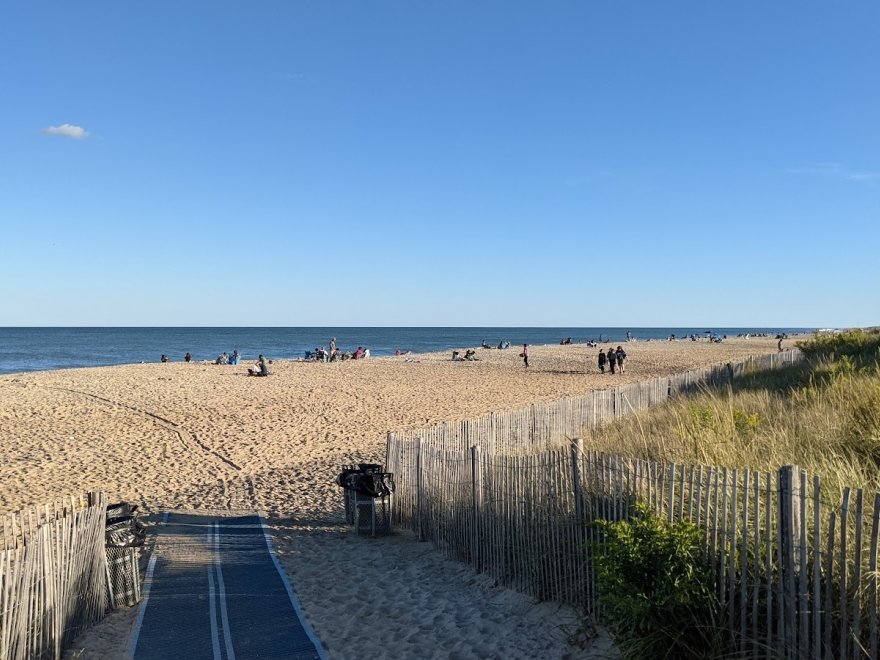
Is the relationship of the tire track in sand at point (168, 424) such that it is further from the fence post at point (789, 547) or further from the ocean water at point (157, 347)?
the ocean water at point (157, 347)

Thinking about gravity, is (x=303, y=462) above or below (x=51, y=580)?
below

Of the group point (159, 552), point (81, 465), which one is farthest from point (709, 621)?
point (81, 465)

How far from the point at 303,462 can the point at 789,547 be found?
12.2 m

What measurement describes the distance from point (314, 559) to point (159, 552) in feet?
6.60

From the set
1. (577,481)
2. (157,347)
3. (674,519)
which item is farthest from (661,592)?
(157,347)

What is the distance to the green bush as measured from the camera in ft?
14.6

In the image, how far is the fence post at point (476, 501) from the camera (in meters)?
7.80

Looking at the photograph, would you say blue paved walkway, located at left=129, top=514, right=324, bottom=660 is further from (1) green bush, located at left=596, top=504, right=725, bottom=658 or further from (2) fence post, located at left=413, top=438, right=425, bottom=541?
(1) green bush, located at left=596, top=504, right=725, bottom=658

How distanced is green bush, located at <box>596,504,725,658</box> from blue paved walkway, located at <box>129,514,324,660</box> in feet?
8.87

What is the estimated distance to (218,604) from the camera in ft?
22.6

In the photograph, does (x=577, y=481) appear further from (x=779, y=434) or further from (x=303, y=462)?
(x=303, y=462)

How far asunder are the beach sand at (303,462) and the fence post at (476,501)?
0.24m

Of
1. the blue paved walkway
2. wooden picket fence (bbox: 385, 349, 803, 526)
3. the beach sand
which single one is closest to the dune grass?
wooden picket fence (bbox: 385, 349, 803, 526)

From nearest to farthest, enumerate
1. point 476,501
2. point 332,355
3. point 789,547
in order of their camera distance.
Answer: point 789,547
point 476,501
point 332,355
